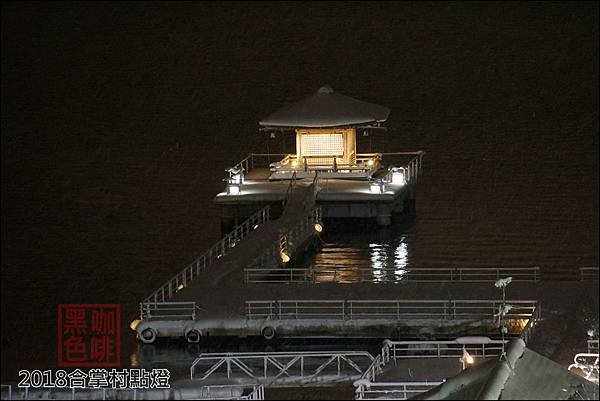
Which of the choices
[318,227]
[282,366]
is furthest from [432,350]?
[318,227]

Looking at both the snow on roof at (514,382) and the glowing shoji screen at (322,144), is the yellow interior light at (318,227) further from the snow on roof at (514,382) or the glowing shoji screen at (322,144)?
the snow on roof at (514,382)

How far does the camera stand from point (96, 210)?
47.9 metres

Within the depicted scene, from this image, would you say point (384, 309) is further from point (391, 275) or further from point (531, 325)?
point (391, 275)

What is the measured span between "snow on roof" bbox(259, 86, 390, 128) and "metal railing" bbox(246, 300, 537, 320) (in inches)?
596

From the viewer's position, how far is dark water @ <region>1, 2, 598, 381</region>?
40062mm

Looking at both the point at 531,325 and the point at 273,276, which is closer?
the point at 531,325

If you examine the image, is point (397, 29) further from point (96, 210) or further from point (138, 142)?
point (96, 210)

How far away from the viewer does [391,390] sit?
22875 mm

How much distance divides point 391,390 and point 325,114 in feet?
76.0

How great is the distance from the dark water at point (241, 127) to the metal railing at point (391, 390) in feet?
23.1

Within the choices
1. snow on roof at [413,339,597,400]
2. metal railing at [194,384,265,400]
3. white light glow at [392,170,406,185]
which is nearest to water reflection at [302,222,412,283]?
white light glow at [392,170,406,185]

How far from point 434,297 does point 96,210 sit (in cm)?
1892

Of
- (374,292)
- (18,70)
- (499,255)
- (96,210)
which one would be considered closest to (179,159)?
(96,210)

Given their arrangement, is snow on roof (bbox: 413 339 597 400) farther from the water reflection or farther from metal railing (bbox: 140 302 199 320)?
the water reflection
